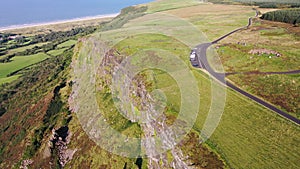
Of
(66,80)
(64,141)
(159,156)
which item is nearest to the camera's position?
(159,156)

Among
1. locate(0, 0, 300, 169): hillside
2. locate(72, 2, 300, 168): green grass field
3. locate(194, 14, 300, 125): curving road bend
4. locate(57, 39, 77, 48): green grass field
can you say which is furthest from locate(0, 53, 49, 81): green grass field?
locate(72, 2, 300, 168): green grass field

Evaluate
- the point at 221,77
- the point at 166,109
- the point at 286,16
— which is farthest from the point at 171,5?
the point at 166,109

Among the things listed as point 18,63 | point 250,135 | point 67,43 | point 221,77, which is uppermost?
point 67,43

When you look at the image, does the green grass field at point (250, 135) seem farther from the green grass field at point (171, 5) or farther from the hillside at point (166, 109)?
the green grass field at point (171, 5)

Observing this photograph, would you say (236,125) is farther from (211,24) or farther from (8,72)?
(8,72)

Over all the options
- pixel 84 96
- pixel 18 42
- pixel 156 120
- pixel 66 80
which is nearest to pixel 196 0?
pixel 66 80

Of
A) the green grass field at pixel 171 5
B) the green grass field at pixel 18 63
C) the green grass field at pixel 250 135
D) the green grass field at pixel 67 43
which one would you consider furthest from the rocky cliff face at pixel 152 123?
the green grass field at pixel 67 43

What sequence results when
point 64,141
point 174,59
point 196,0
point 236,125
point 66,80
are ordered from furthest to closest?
point 196,0
point 66,80
point 64,141
point 174,59
point 236,125

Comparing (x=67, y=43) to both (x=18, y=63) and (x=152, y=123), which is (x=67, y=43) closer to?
(x=18, y=63)
